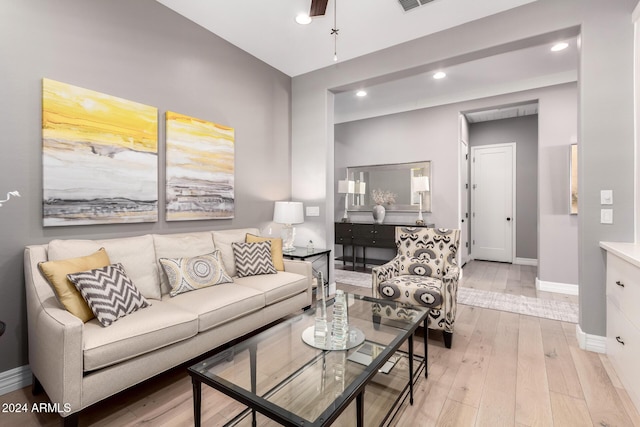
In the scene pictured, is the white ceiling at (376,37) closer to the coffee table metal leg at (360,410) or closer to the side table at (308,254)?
the side table at (308,254)

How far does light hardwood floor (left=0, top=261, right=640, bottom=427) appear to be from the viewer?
1.62 m

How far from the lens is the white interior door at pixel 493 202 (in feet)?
19.6

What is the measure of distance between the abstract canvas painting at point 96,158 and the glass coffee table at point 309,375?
5.22 ft

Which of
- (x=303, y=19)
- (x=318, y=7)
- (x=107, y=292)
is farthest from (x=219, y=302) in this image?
(x=303, y=19)

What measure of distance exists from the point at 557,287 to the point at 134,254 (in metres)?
4.94

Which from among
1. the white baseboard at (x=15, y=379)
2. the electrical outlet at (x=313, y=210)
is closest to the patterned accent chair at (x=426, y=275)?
the electrical outlet at (x=313, y=210)

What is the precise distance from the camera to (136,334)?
5.39ft

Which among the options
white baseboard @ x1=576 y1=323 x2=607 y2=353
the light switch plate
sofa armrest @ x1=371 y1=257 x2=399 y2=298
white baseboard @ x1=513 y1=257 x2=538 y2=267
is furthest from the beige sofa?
white baseboard @ x1=513 y1=257 x2=538 y2=267

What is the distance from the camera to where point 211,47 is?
3102mm

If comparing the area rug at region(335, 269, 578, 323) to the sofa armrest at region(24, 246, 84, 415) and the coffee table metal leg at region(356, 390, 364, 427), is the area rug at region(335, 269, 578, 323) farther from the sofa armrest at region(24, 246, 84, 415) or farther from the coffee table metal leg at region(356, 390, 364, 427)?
the sofa armrest at region(24, 246, 84, 415)

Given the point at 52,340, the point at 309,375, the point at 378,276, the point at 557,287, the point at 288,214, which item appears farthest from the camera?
the point at 557,287

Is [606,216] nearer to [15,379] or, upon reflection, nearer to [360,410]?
[360,410]

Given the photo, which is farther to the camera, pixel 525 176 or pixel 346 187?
pixel 525 176

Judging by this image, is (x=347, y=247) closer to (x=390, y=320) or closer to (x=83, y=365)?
(x=390, y=320)
